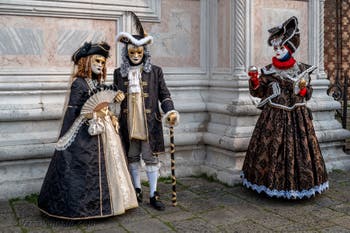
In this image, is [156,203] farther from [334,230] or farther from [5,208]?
[334,230]

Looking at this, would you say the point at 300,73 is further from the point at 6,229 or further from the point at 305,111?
the point at 6,229

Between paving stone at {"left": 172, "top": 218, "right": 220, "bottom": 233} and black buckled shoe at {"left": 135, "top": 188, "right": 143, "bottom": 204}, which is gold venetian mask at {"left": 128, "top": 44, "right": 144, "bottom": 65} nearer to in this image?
black buckled shoe at {"left": 135, "top": 188, "right": 143, "bottom": 204}

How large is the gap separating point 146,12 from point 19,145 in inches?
84.8

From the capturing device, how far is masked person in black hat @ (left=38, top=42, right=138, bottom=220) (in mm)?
4215

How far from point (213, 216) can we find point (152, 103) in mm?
1236

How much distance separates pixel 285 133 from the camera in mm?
4902

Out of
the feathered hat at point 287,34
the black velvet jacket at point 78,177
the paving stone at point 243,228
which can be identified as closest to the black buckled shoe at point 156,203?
the black velvet jacket at point 78,177

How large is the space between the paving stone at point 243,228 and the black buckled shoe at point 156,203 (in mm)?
720

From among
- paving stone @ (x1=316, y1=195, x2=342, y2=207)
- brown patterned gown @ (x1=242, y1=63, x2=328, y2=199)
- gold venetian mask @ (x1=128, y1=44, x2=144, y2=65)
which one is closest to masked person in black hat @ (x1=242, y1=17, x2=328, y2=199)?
brown patterned gown @ (x1=242, y1=63, x2=328, y2=199)

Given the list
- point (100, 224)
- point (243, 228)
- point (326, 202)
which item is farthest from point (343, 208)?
point (100, 224)

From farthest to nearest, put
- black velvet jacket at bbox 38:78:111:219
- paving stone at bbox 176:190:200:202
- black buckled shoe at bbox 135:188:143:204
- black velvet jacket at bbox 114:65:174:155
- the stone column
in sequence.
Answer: the stone column → paving stone at bbox 176:190:200:202 → black buckled shoe at bbox 135:188:143:204 → black velvet jacket at bbox 114:65:174:155 → black velvet jacket at bbox 38:78:111:219

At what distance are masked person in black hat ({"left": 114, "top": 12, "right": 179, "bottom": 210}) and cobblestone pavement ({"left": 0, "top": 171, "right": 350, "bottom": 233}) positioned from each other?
13.1 inches

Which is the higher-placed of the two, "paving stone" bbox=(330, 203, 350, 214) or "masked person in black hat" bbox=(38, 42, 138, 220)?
"masked person in black hat" bbox=(38, 42, 138, 220)

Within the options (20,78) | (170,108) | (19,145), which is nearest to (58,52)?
(20,78)
